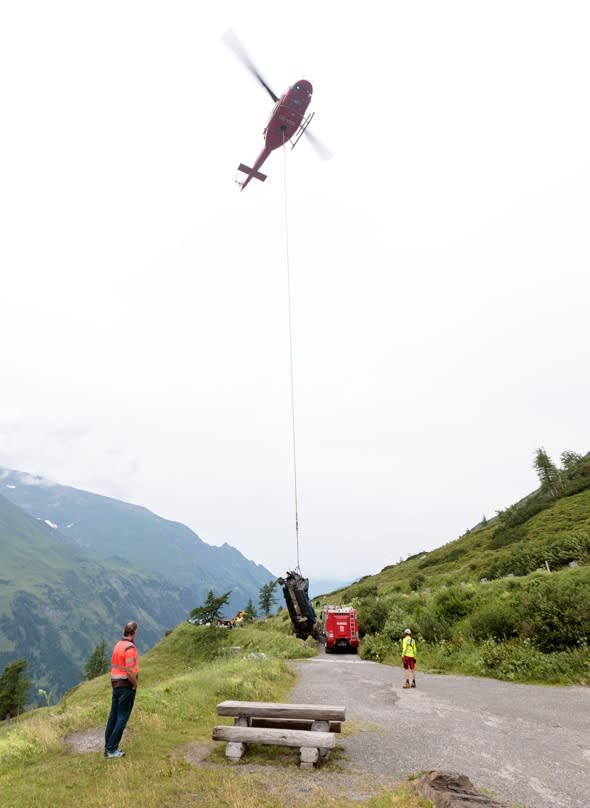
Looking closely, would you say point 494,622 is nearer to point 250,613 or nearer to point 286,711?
point 286,711

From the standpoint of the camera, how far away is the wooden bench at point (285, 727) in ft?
25.9

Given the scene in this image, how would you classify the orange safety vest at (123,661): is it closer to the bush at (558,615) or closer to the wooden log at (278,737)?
the wooden log at (278,737)

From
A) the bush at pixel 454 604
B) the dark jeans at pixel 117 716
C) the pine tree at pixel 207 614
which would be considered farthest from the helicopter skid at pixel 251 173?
the pine tree at pixel 207 614

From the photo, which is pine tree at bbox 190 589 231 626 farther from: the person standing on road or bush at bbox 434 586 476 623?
the person standing on road

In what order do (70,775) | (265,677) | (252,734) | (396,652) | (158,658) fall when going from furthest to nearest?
(158,658) → (396,652) → (265,677) → (252,734) → (70,775)

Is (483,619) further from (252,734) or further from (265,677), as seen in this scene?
(252,734)

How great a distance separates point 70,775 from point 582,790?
8196 millimetres

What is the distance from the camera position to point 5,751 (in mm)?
8680

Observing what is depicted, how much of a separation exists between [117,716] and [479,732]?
7890mm

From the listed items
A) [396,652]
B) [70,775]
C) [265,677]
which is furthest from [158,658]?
[70,775]

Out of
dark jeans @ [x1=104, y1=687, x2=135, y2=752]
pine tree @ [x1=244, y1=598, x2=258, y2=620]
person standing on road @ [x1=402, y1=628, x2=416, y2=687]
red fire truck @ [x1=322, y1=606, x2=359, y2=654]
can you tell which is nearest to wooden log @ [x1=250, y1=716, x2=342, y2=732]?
dark jeans @ [x1=104, y1=687, x2=135, y2=752]

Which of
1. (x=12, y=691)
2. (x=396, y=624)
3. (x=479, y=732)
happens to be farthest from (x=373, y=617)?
(x=12, y=691)

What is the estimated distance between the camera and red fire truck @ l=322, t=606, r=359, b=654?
2864 centimetres

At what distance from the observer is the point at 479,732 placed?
10.2 meters
